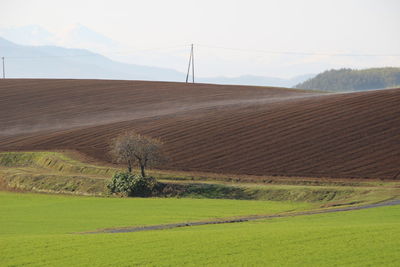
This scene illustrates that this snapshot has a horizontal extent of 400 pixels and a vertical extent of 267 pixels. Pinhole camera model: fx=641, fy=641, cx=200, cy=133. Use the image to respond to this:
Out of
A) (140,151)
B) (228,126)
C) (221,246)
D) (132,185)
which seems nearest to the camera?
(221,246)

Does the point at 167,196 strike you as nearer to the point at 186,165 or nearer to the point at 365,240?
the point at 186,165

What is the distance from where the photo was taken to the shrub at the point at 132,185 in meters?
45.2

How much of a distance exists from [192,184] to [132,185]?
423 centimetres

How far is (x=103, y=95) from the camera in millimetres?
93062

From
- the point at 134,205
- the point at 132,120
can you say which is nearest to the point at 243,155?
the point at 134,205

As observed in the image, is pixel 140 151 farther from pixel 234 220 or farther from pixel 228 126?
pixel 234 220

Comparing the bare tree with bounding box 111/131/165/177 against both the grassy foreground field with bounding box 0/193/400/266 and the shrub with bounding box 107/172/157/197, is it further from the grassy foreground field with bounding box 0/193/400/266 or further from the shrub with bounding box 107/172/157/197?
the grassy foreground field with bounding box 0/193/400/266

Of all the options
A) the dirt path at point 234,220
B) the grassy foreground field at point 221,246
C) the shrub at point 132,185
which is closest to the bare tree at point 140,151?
the shrub at point 132,185

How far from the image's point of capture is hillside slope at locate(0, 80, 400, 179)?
5009 centimetres

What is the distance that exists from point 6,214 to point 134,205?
7.67m

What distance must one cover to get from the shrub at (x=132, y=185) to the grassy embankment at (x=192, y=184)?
996 mm

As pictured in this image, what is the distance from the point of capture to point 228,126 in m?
62.3

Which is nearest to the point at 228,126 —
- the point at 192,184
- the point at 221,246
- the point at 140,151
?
the point at 140,151

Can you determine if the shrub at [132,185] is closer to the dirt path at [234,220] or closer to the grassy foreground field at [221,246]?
the dirt path at [234,220]
